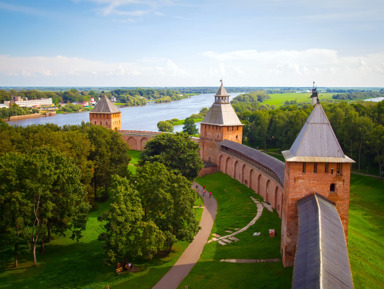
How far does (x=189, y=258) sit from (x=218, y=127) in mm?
24311

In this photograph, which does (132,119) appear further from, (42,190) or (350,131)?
(42,190)

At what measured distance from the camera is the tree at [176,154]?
30969 millimetres

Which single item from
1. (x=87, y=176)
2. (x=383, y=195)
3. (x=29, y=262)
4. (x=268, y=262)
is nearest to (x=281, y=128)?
(x=383, y=195)

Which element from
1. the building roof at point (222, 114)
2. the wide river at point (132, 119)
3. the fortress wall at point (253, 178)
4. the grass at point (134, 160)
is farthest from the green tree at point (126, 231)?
the wide river at point (132, 119)

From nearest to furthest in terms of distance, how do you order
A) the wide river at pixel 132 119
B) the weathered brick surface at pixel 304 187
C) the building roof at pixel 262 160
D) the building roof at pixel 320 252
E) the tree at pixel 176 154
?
1. the building roof at pixel 320 252
2. the weathered brick surface at pixel 304 187
3. the building roof at pixel 262 160
4. the tree at pixel 176 154
5. the wide river at pixel 132 119

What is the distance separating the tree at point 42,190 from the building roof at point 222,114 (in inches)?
943

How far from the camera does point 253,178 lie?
3197cm

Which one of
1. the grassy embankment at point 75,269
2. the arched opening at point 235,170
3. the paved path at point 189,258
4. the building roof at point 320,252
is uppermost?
the building roof at point 320,252

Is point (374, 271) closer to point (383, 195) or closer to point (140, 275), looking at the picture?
point (140, 275)

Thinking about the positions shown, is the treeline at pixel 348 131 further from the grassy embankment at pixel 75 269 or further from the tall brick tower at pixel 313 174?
the grassy embankment at pixel 75 269

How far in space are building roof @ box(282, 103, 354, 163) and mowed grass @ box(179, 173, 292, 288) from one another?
5.41m

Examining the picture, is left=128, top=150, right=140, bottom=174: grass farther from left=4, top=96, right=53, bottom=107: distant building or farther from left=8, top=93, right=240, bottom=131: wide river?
left=4, top=96, right=53, bottom=107: distant building

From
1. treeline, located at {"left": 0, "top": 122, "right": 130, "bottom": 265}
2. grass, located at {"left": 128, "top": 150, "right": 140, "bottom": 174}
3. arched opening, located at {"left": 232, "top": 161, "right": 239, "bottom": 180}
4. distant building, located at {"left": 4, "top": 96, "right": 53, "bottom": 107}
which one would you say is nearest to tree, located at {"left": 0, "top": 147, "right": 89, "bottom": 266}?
treeline, located at {"left": 0, "top": 122, "right": 130, "bottom": 265}

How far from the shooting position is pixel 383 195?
31078mm
